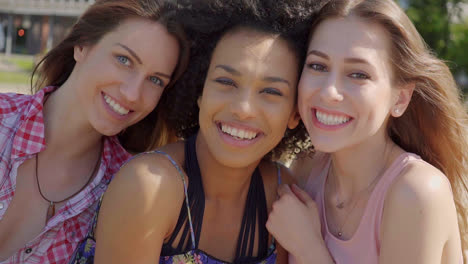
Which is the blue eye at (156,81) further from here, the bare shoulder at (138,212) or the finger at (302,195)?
the finger at (302,195)

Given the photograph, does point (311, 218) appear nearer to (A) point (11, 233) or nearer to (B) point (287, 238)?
(B) point (287, 238)

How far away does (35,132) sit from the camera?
3.21 m

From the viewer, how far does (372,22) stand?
2.79 meters

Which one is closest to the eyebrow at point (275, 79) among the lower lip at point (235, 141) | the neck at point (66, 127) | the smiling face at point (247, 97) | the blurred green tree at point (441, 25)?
the smiling face at point (247, 97)

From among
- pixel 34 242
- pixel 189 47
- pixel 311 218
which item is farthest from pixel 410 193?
pixel 34 242

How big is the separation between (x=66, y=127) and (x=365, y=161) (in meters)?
1.76

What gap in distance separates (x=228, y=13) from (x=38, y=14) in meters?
31.6

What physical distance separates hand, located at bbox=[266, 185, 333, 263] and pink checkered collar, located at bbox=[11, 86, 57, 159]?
1.39 meters

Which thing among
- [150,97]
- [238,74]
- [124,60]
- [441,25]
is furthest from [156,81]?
Answer: [441,25]

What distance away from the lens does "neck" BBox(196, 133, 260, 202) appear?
3.04 metres

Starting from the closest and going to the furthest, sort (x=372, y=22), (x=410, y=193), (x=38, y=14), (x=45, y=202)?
(x=410, y=193)
(x=372, y=22)
(x=45, y=202)
(x=38, y=14)

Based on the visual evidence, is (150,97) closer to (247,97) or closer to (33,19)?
(247,97)

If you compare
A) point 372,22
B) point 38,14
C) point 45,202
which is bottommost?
point 38,14

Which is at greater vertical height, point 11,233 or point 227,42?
point 227,42
